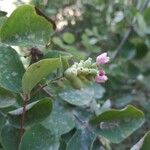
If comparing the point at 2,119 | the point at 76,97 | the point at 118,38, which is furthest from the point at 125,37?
the point at 2,119

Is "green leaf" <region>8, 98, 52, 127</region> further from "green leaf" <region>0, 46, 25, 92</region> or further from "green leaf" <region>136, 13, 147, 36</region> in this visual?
"green leaf" <region>136, 13, 147, 36</region>

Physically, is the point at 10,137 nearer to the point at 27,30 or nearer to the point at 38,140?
the point at 38,140

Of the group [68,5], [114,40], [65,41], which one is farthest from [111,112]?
[68,5]

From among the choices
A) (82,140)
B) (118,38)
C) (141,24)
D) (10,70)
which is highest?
(10,70)

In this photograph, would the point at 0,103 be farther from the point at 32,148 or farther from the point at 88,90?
the point at 88,90

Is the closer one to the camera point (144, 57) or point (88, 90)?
point (88, 90)

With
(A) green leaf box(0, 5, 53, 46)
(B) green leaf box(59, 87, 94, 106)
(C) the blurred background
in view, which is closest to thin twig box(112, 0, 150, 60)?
(C) the blurred background
